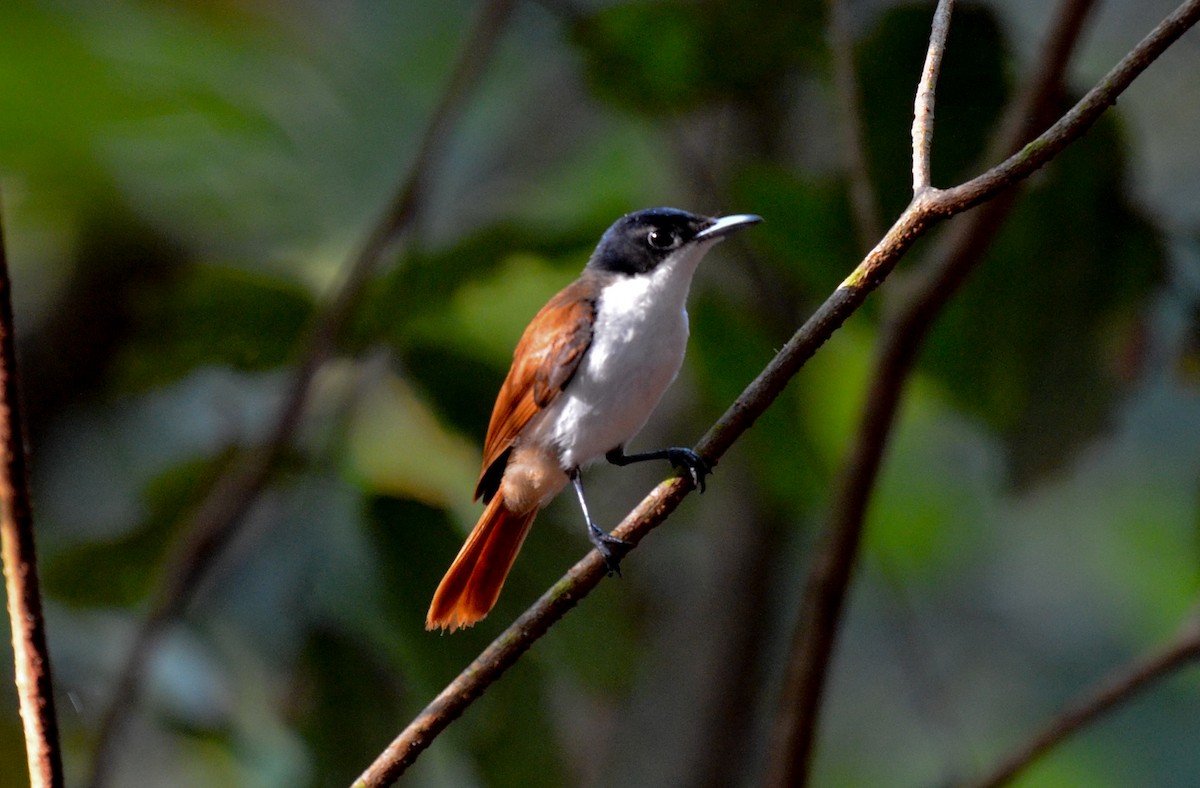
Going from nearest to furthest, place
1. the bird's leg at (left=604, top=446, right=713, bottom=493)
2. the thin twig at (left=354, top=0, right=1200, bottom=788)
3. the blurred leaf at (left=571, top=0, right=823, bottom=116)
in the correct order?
the thin twig at (left=354, top=0, right=1200, bottom=788), the bird's leg at (left=604, top=446, right=713, bottom=493), the blurred leaf at (left=571, top=0, right=823, bottom=116)

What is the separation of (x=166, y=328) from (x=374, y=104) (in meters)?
1.87

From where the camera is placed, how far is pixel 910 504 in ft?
12.8

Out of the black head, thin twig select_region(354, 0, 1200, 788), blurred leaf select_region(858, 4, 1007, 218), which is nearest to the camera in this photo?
thin twig select_region(354, 0, 1200, 788)

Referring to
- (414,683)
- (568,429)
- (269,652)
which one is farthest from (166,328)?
(568,429)

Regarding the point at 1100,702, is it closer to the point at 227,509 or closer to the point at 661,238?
the point at 661,238

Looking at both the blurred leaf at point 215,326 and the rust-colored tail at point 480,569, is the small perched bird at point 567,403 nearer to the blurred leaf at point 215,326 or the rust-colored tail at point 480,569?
the rust-colored tail at point 480,569

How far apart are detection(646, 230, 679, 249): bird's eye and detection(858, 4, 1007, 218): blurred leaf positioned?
813mm

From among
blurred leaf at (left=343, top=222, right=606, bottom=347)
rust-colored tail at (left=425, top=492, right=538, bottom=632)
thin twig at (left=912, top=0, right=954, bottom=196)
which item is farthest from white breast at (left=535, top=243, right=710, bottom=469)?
blurred leaf at (left=343, top=222, right=606, bottom=347)

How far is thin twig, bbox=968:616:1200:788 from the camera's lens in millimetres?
2127

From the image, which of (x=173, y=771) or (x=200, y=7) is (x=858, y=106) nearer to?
(x=200, y=7)

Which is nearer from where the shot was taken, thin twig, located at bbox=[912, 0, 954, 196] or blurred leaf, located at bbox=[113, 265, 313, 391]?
thin twig, located at bbox=[912, 0, 954, 196]

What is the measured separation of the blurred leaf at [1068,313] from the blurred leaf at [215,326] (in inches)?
47.4

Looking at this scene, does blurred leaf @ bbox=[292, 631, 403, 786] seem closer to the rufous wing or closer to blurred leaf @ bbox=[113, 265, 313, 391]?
blurred leaf @ bbox=[113, 265, 313, 391]

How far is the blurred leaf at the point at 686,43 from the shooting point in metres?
2.59
